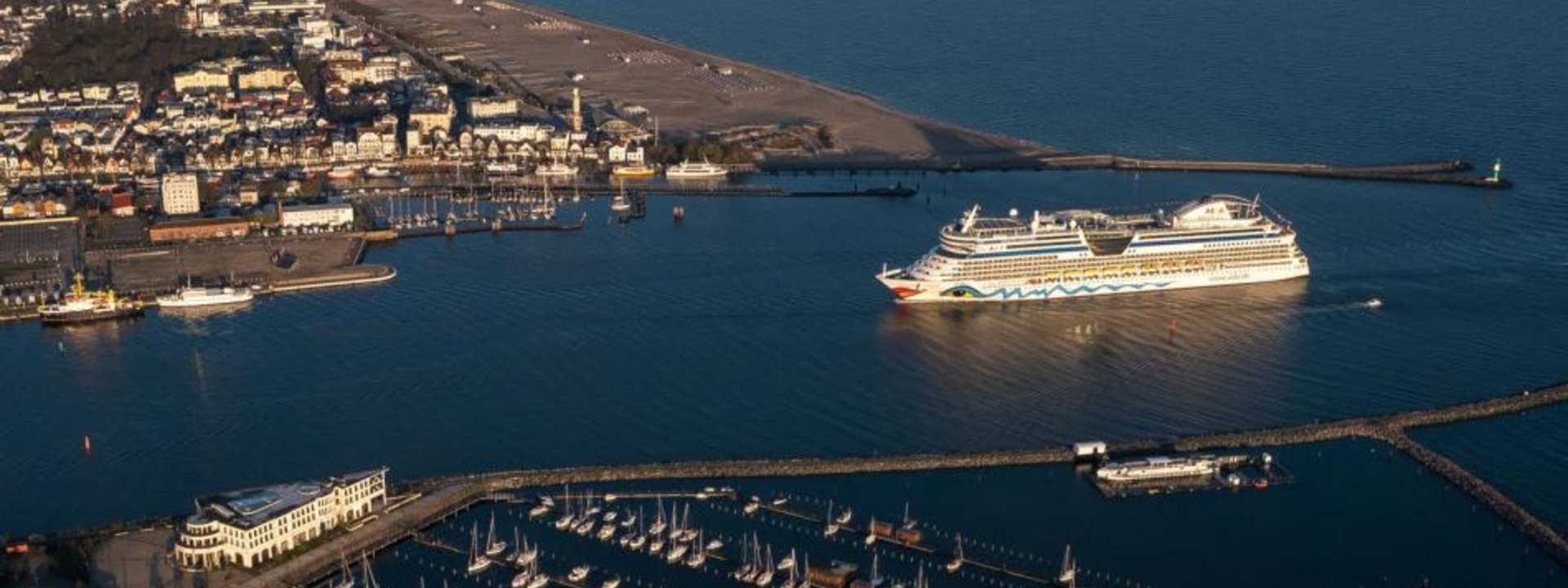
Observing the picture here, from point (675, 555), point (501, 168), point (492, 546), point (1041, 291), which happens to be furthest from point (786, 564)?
point (501, 168)

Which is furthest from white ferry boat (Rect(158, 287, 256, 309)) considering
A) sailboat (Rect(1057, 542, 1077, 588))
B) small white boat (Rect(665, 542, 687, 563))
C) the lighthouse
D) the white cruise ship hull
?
sailboat (Rect(1057, 542, 1077, 588))

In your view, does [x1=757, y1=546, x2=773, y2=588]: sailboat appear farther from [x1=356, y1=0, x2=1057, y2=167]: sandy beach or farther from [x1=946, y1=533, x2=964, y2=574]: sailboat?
[x1=356, y1=0, x2=1057, y2=167]: sandy beach

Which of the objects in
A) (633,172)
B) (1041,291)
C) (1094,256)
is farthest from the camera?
(633,172)

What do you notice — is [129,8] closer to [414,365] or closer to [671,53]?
[671,53]

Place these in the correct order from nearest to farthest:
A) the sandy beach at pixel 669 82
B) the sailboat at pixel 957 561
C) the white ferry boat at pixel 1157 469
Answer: the sailboat at pixel 957 561 < the white ferry boat at pixel 1157 469 < the sandy beach at pixel 669 82

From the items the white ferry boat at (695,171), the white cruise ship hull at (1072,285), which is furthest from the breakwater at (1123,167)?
the white cruise ship hull at (1072,285)

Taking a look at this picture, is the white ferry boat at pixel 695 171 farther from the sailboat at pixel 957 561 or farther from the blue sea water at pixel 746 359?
the sailboat at pixel 957 561

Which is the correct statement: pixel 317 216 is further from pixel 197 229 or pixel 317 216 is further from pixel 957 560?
pixel 957 560
